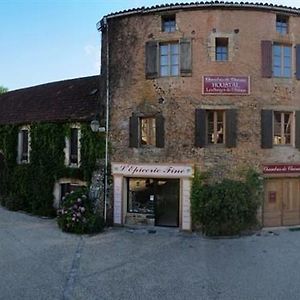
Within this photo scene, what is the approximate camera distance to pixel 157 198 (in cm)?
1688

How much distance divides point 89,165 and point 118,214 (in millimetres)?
2644

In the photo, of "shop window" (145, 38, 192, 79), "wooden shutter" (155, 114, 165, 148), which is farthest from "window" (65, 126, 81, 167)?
"shop window" (145, 38, 192, 79)

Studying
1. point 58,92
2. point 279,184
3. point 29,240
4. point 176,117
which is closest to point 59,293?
point 29,240

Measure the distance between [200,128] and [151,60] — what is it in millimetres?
3528

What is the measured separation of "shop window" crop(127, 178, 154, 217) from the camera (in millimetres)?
17000

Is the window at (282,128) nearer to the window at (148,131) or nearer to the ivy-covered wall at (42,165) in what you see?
the window at (148,131)

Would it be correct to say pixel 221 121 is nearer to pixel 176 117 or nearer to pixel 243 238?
pixel 176 117

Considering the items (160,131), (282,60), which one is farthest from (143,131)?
(282,60)

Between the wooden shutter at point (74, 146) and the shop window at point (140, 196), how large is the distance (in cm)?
356

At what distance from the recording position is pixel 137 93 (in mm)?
16859

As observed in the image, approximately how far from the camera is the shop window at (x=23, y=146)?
72.6 ft

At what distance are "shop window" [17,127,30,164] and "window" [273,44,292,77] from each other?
13.5 m

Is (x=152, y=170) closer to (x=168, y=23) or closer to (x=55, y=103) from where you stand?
(x=168, y=23)

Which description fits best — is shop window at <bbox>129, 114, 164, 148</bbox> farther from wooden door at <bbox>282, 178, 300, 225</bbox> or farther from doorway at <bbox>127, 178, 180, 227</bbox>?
wooden door at <bbox>282, 178, 300, 225</bbox>
